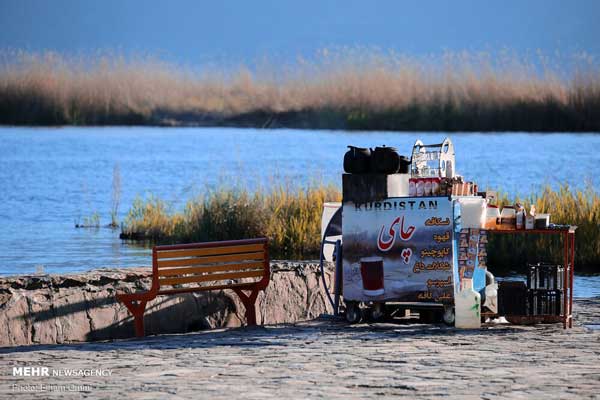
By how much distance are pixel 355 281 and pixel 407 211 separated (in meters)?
0.82

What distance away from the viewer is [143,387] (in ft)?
30.2

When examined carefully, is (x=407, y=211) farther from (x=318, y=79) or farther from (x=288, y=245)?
(x=318, y=79)

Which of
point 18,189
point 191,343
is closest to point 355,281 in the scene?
point 191,343

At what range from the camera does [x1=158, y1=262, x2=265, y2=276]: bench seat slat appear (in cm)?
1250

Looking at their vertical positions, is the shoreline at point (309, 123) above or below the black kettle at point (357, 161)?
above

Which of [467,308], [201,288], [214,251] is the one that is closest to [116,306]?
[201,288]

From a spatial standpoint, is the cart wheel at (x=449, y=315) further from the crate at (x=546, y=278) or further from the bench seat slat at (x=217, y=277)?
the bench seat slat at (x=217, y=277)

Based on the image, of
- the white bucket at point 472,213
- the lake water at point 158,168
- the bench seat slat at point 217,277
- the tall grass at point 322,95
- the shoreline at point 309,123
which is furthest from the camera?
the shoreline at point 309,123

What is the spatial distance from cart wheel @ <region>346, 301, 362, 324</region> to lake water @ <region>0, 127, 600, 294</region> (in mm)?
5218

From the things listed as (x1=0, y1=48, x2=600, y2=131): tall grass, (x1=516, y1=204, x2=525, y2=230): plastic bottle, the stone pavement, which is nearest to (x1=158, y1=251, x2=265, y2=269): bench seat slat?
the stone pavement

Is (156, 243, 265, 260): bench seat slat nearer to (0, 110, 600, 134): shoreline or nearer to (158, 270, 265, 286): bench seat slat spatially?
(158, 270, 265, 286): bench seat slat

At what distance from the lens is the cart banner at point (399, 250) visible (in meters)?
12.1

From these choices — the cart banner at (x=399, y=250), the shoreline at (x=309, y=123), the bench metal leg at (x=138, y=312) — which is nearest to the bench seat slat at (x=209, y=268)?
the bench metal leg at (x=138, y=312)

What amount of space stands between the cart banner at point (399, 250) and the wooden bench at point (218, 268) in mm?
990
